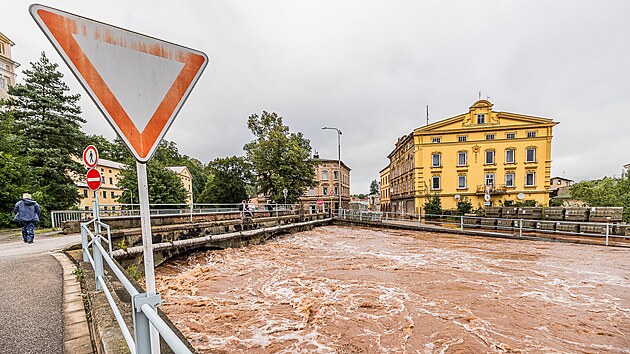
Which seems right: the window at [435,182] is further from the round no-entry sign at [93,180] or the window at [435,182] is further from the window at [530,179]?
the round no-entry sign at [93,180]

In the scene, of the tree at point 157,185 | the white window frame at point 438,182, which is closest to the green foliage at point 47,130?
the tree at point 157,185

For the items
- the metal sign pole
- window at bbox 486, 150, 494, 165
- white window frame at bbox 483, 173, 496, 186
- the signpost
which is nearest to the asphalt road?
the metal sign pole

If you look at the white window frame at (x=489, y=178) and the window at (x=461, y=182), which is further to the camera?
the window at (x=461, y=182)

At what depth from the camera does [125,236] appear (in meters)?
8.53

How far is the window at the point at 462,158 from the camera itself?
30.9m

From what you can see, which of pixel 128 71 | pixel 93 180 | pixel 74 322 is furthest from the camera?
→ pixel 93 180

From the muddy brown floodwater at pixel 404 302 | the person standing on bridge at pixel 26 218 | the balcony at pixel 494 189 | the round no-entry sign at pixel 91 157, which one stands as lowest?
the muddy brown floodwater at pixel 404 302

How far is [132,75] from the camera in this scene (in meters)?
1.39

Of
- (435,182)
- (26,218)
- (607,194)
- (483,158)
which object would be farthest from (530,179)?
(26,218)

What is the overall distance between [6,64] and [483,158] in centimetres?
6918

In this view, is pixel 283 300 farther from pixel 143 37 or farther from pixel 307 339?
pixel 143 37

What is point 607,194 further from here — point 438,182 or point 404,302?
point 404,302

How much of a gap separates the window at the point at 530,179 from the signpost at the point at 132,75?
37066mm

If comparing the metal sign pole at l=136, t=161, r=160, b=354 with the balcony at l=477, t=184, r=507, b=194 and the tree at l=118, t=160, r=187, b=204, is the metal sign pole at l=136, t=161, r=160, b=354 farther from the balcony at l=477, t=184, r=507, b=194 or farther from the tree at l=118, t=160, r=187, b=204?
the balcony at l=477, t=184, r=507, b=194
